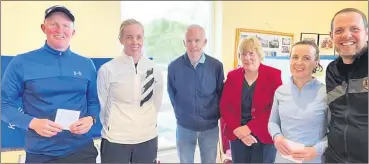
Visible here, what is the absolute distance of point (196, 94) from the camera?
2.11 metres

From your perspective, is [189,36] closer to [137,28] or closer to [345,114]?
[137,28]

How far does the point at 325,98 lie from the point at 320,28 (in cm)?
278

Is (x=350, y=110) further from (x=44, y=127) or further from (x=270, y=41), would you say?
(x=270, y=41)

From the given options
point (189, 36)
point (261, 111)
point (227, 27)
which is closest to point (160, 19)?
point (227, 27)

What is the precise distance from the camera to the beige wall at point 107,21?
262 centimetres

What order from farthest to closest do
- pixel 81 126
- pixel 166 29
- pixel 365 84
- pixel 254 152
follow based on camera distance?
pixel 166 29, pixel 254 152, pixel 81 126, pixel 365 84

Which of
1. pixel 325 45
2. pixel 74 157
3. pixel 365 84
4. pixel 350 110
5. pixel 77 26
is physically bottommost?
pixel 74 157

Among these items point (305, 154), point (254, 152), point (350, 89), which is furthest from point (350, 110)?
point (254, 152)

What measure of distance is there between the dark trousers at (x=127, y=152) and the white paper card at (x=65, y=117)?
1.04 ft

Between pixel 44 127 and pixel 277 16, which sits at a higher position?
pixel 277 16

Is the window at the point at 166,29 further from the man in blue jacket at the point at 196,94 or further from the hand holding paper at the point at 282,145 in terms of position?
the hand holding paper at the point at 282,145

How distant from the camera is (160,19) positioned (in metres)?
3.47

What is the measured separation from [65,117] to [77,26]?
1.54 metres

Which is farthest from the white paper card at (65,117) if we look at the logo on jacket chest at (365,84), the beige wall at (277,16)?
the beige wall at (277,16)
